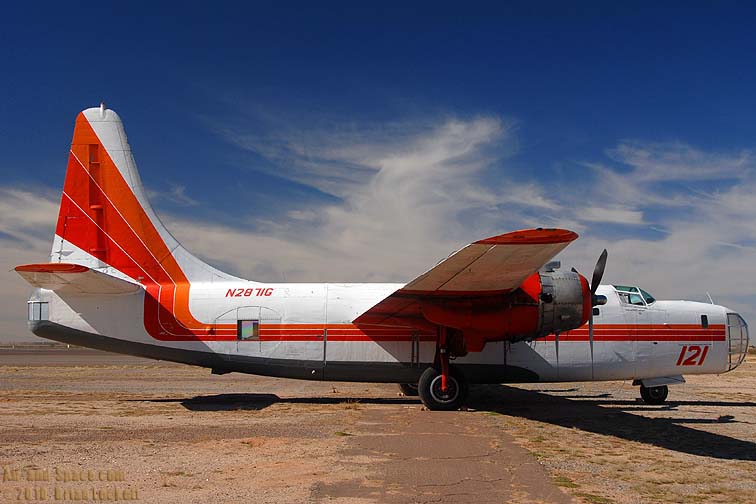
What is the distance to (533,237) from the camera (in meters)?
9.11

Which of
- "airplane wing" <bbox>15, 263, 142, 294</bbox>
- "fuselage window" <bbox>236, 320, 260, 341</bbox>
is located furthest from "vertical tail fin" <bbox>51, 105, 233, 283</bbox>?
"fuselage window" <bbox>236, 320, 260, 341</bbox>

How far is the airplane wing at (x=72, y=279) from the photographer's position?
12156 mm

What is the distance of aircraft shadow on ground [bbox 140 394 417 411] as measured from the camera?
14.0m

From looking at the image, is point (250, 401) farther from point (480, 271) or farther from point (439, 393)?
point (480, 271)

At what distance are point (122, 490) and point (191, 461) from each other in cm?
151

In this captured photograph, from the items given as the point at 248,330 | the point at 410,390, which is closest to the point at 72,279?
A: the point at 248,330

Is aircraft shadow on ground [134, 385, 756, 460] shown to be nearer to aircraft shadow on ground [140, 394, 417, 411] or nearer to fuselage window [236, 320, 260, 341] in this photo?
aircraft shadow on ground [140, 394, 417, 411]

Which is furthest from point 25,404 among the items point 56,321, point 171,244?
point 171,244

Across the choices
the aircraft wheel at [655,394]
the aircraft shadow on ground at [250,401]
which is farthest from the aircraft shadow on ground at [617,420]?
the aircraft shadow on ground at [250,401]

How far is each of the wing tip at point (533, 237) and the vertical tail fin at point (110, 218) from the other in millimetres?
8517

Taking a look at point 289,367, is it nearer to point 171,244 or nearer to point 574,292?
point 171,244

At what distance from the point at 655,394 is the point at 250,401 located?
10.4 meters

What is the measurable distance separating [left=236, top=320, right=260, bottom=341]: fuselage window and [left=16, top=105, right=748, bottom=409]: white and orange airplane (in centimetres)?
3

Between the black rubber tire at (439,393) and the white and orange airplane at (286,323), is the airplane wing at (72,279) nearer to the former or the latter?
the white and orange airplane at (286,323)
